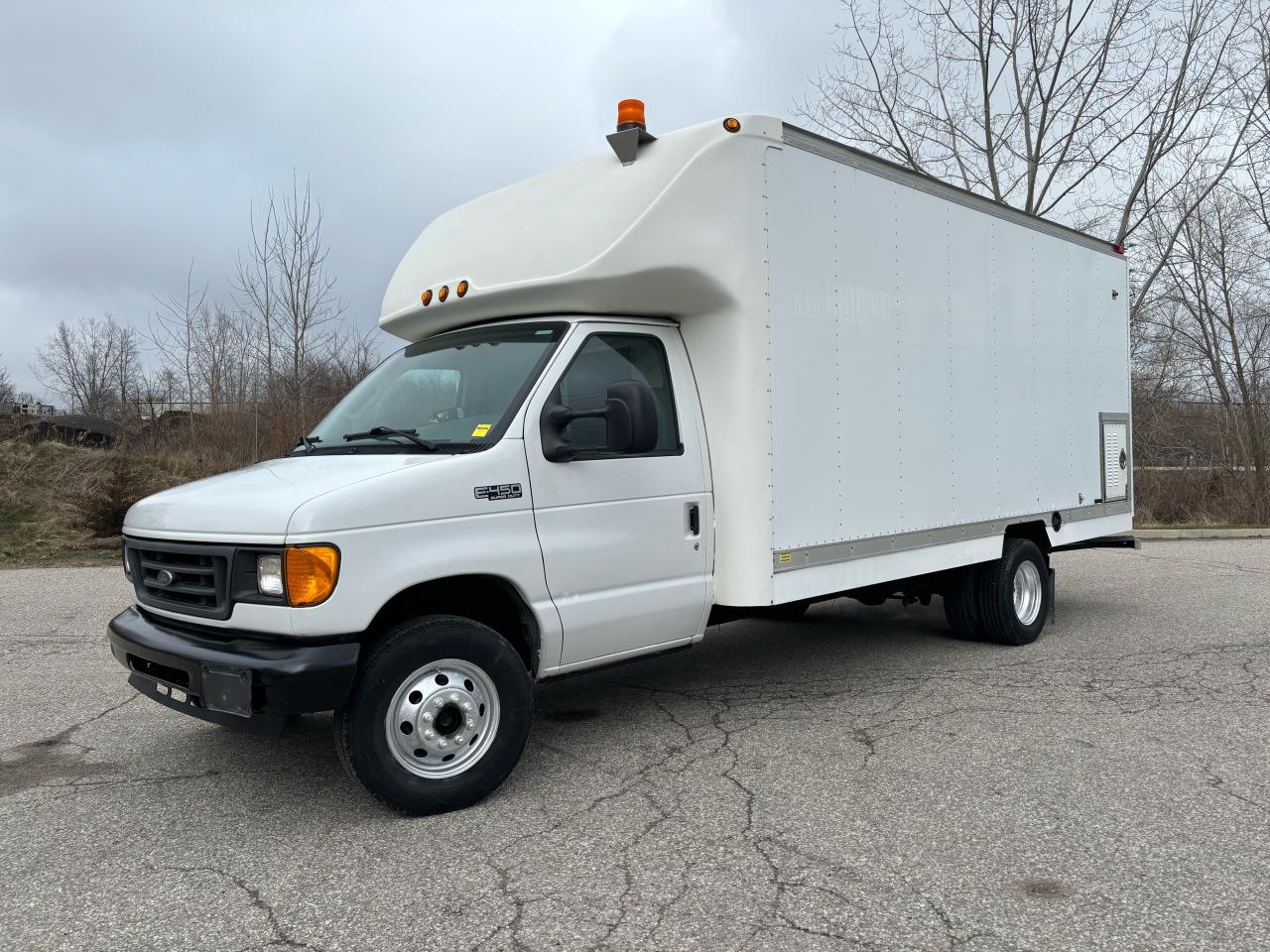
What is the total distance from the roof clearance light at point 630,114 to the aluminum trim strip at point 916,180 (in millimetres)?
804

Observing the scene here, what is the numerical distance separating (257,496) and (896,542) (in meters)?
3.74

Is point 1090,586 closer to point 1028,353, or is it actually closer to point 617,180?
point 1028,353

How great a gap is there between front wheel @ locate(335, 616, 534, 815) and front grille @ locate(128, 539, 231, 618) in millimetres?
690

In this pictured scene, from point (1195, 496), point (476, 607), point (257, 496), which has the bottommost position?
point (1195, 496)

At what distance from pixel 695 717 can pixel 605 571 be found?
52.3 inches

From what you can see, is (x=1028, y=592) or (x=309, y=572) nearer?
(x=309, y=572)

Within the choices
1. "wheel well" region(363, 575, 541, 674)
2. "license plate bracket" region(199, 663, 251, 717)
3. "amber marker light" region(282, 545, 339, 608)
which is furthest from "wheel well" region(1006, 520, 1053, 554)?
"license plate bracket" region(199, 663, 251, 717)

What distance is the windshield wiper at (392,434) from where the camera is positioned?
14.0 feet

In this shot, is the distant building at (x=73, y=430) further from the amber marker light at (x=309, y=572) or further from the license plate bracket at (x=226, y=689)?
the amber marker light at (x=309, y=572)

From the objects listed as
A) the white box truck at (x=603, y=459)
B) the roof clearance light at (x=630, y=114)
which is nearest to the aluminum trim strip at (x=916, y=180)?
the white box truck at (x=603, y=459)

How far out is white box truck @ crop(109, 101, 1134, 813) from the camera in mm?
3844

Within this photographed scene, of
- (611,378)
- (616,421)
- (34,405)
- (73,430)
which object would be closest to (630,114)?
(611,378)

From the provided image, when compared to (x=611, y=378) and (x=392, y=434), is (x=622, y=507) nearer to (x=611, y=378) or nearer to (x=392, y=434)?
(x=611, y=378)

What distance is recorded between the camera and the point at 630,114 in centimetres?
500
